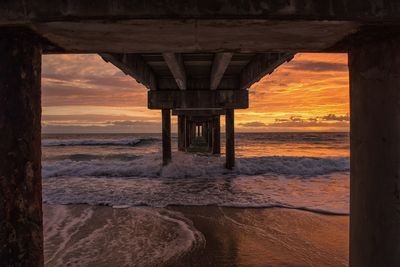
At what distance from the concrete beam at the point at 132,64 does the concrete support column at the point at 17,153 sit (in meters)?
3.24

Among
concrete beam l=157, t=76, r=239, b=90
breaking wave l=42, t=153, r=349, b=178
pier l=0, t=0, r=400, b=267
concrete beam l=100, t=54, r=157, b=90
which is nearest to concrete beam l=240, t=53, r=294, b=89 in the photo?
concrete beam l=157, t=76, r=239, b=90

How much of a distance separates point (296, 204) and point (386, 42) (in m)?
6.32

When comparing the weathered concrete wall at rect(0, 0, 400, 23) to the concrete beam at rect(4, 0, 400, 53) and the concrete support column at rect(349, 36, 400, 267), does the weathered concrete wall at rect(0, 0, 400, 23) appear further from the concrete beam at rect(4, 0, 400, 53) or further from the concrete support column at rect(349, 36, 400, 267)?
the concrete support column at rect(349, 36, 400, 267)

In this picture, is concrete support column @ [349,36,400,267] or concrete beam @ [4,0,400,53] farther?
concrete support column @ [349,36,400,267]

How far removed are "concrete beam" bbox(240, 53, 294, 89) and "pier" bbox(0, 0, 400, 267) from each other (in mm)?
3787

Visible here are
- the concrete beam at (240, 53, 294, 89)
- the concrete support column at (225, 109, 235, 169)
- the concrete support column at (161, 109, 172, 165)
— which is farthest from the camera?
the concrete support column at (225, 109, 235, 169)

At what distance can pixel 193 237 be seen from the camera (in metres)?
5.29

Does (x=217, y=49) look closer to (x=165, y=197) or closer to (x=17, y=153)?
(x=17, y=153)

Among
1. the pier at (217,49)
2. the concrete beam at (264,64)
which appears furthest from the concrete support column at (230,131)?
the pier at (217,49)

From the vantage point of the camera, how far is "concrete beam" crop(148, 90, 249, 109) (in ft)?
38.6

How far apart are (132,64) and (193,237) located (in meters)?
4.14

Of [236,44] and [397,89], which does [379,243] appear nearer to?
[397,89]

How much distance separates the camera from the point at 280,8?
5.92 feet

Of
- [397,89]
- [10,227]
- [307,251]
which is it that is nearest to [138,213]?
[307,251]
